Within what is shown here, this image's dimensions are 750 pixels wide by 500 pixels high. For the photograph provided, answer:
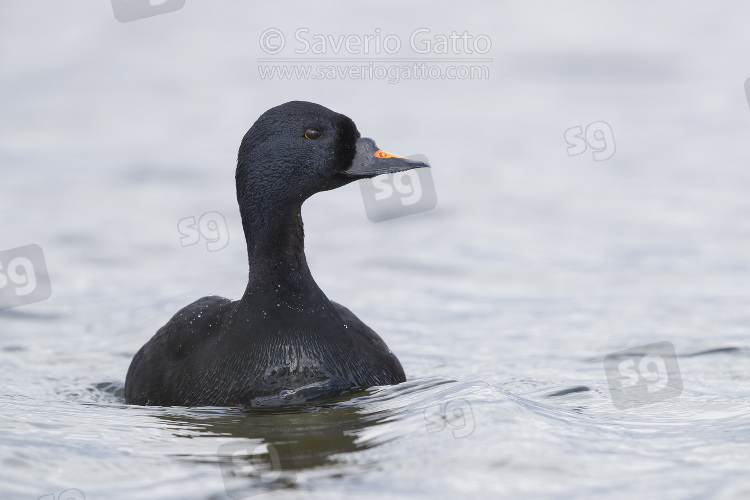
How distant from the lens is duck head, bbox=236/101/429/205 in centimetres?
659

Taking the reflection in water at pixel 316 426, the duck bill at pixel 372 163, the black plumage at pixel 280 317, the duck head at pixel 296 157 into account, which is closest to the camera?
the reflection in water at pixel 316 426

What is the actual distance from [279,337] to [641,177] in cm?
754

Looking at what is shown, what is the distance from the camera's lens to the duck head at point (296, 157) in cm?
659

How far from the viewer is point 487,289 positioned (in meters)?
10.3

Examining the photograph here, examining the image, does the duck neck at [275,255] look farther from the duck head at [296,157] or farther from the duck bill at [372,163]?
the duck bill at [372,163]

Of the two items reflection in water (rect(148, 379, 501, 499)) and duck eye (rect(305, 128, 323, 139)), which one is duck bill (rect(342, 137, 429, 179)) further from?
reflection in water (rect(148, 379, 501, 499))

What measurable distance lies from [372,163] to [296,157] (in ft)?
1.55

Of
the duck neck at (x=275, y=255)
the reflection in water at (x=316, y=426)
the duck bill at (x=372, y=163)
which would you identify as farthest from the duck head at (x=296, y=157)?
the reflection in water at (x=316, y=426)

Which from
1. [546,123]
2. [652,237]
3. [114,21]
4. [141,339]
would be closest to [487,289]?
[652,237]

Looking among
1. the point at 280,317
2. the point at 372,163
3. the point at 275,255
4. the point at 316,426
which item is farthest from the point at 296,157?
the point at 316,426

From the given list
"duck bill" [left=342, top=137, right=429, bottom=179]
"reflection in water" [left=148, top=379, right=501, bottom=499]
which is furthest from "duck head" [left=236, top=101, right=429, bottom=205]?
"reflection in water" [left=148, top=379, right=501, bottom=499]

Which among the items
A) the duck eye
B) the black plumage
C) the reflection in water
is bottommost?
the reflection in water

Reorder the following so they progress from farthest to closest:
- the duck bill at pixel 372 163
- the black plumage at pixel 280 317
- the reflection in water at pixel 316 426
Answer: the duck bill at pixel 372 163, the black plumage at pixel 280 317, the reflection in water at pixel 316 426

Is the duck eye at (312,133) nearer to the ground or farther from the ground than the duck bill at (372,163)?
farther from the ground
